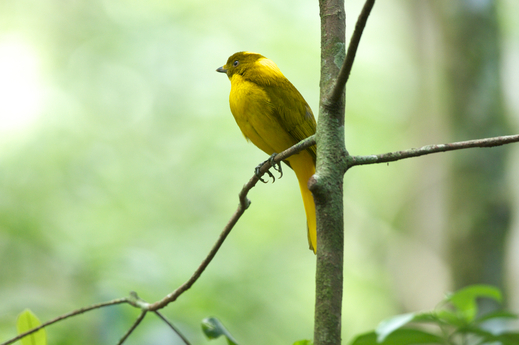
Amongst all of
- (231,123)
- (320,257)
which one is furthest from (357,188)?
(320,257)

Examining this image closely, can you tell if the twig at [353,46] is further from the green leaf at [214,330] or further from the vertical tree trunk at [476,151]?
the vertical tree trunk at [476,151]

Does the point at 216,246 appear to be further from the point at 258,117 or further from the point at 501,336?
the point at 258,117

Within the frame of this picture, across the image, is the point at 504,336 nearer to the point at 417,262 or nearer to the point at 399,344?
the point at 399,344

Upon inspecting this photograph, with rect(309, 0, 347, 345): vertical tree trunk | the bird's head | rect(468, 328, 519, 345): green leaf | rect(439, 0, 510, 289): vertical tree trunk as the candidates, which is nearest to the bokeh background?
rect(439, 0, 510, 289): vertical tree trunk

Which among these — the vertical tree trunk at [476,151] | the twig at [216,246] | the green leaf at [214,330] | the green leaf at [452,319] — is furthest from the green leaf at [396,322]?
the vertical tree trunk at [476,151]

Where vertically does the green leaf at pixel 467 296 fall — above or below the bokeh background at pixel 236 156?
below

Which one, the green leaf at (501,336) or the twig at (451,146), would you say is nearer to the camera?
the twig at (451,146)

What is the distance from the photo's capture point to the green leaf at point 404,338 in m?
1.65

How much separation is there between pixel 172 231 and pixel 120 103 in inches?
115

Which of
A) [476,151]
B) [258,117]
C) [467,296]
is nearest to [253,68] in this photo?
[258,117]

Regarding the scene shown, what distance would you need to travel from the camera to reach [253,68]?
3045mm

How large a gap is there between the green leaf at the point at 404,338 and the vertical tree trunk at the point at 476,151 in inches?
113

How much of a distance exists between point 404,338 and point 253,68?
195cm

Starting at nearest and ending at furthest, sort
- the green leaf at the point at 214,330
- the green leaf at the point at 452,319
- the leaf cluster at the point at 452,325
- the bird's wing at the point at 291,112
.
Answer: the green leaf at the point at 214,330 → the leaf cluster at the point at 452,325 → the green leaf at the point at 452,319 → the bird's wing at the point at 291,112
